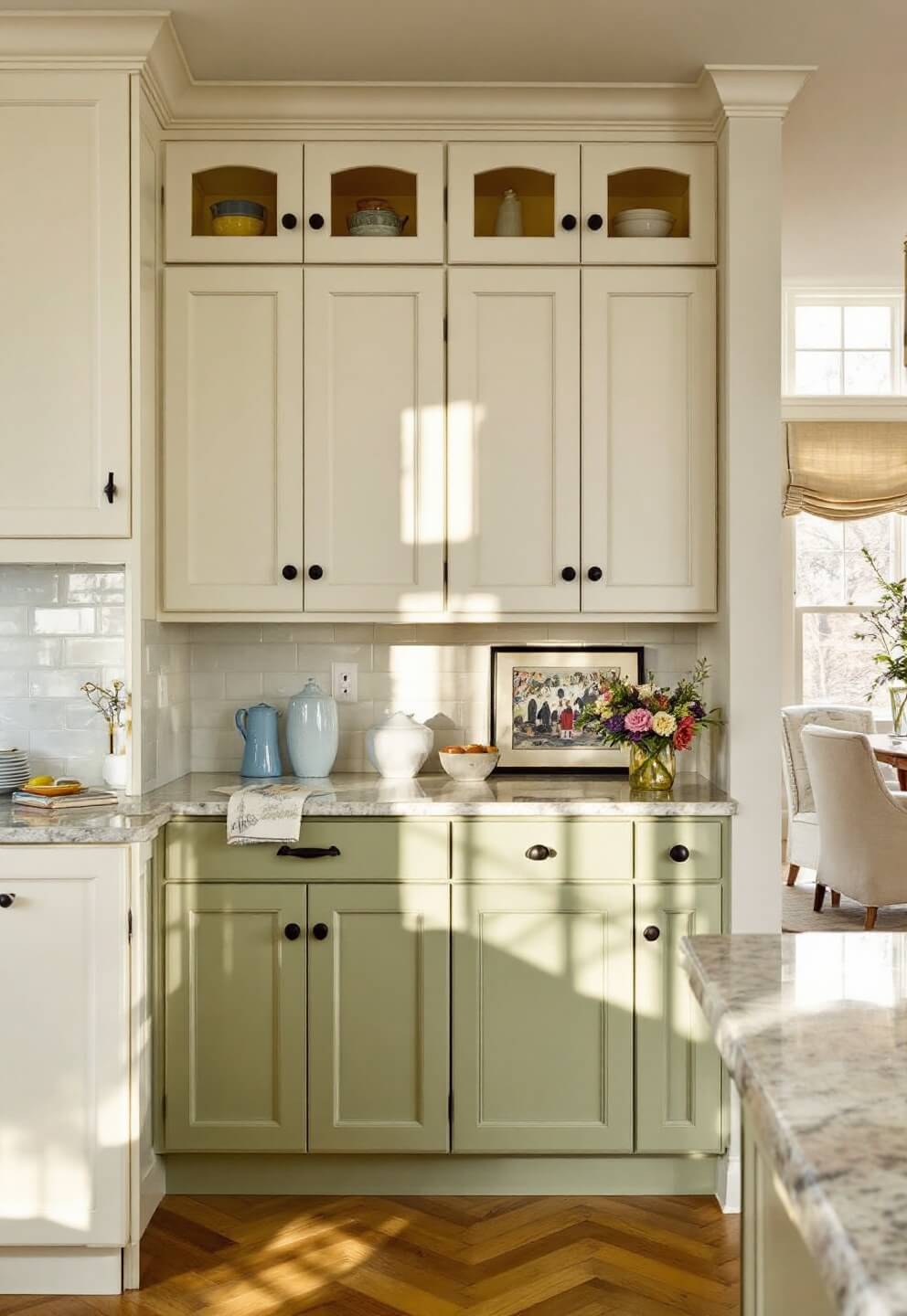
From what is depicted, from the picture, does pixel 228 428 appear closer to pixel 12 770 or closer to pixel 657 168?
pixel 12 770

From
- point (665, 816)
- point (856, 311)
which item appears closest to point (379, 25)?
point (665, 816)

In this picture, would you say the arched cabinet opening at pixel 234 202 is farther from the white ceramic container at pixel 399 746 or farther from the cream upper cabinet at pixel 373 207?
the white ceramic container at pixel 399 746

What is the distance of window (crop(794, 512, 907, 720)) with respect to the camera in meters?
6.18

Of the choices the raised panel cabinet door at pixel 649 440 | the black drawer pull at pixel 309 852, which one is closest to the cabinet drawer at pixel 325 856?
the black drawer pull at pixel 309 852

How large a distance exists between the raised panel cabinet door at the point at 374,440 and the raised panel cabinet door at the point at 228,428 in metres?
0.05

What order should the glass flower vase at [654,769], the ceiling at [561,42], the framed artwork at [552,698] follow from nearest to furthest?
the ceiling at [561,42] → the glass flower vase at [654,769] → the framed artwork at [552,698]

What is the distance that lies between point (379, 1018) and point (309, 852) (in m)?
0.44

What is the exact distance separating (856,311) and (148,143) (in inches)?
164

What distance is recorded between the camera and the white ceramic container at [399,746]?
3.13 m

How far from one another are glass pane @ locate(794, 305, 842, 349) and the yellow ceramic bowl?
3705 mm

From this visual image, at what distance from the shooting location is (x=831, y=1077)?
0.95 metres

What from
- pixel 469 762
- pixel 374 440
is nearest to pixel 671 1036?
pixel 469 762

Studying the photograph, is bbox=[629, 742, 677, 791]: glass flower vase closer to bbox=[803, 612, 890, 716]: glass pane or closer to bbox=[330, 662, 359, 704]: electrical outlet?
bbox=[330, 662, 359, 704]: electrical outlet

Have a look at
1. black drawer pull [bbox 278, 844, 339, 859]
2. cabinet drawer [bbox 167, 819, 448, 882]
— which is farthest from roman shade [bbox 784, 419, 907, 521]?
black drawer pull [bbox 278, 844, 339, 859]
